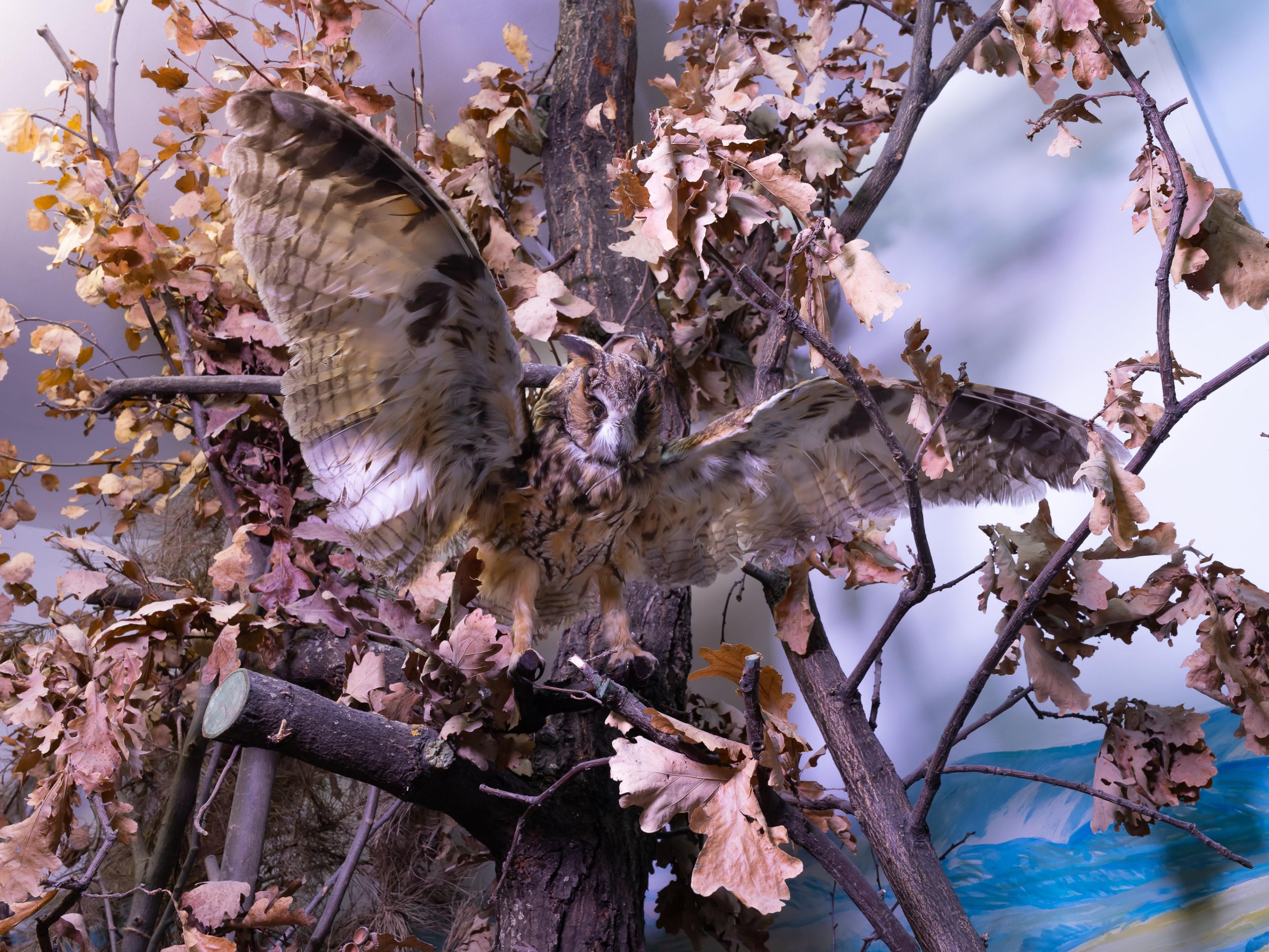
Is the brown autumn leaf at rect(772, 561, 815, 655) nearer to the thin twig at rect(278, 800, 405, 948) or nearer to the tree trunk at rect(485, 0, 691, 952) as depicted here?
the tree trunk at rect(485, 0, 691, 952)

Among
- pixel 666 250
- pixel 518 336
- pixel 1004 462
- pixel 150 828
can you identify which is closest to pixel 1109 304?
pixel 1004 462

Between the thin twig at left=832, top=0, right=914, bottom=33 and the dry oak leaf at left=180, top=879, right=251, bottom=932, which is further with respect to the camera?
the thin twig at left=832, top=0, right=914, bottom=33

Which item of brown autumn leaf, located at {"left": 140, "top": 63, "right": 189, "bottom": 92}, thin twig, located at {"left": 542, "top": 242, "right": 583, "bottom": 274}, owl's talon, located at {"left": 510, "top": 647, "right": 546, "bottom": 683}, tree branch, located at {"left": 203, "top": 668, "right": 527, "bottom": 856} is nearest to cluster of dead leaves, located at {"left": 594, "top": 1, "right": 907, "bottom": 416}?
thin twig, located at {"left": 542, "top": 242, "right": 583, "bottom": 274}

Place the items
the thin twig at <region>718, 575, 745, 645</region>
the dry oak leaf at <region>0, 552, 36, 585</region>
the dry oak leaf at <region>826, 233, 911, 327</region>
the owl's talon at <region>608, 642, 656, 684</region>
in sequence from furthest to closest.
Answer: the thin twig at <region>718, 575, 745, 645</region>
the dry oak leaf at <region>0, 552, 36, 585</region>
the owl's talon at <region>608, 642, 656, 684</region>
the dry oak leaf at <region>826, 233, 911, 327</region>

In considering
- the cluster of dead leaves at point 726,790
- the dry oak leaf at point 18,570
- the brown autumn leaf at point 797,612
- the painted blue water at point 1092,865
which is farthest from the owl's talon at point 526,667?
the dry oak leaf at point 18,570

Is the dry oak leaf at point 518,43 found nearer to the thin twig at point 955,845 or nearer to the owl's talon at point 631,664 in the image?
the owl's talon at point 631,664

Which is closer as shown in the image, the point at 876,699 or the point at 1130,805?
the point at 1130,805

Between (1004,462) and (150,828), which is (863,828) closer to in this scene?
(1004,462)

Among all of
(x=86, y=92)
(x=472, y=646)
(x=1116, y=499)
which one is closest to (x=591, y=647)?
(x=472, y=646)

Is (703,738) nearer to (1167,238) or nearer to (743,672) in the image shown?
(743,672)
